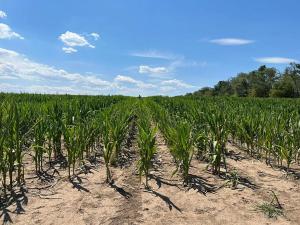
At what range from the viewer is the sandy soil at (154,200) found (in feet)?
12.5

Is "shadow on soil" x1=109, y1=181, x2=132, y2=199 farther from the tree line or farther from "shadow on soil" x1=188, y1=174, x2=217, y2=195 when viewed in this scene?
the tree line

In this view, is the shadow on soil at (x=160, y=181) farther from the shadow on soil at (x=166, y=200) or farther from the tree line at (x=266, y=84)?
the tree line at (x=266, y=84)

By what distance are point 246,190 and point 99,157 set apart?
3.06m

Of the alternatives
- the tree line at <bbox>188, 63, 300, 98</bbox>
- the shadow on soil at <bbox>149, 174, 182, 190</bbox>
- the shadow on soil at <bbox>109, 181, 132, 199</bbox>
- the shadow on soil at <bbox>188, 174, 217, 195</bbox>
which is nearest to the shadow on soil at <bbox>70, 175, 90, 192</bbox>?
the shadow on soil at <bbox>109, 181, 132, 199</bbox>

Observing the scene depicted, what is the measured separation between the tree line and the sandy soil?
212ft

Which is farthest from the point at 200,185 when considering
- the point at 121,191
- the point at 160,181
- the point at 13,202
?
the point at 13,202

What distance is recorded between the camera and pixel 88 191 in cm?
471

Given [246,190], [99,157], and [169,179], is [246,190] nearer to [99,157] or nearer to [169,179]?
[169,179]

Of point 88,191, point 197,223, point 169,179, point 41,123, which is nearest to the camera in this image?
point 197,223

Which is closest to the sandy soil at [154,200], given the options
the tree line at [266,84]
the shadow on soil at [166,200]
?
the shadow on soil at [166,200]

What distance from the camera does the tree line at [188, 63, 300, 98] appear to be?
67.0 metres

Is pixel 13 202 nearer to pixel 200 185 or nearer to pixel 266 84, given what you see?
pixel 200 185

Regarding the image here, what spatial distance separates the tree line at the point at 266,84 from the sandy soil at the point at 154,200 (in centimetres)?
6476

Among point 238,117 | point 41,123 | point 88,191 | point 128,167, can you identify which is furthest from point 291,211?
point 238,117
